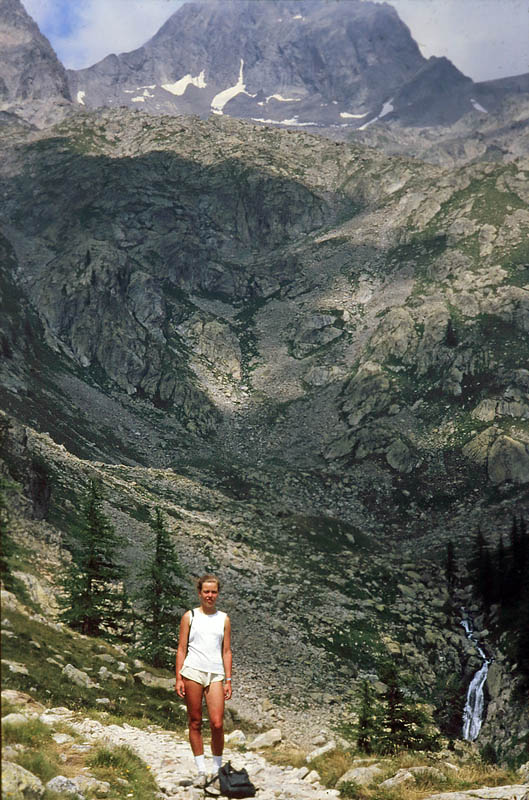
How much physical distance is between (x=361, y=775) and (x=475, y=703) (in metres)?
30.7

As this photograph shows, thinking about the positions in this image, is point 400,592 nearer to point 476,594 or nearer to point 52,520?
point 476,594

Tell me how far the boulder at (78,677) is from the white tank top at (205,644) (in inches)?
404

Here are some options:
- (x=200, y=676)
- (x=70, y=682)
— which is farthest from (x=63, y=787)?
(x=70, y=682)

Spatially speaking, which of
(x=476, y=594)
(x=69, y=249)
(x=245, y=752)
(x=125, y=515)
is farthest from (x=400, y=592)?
(x=69, y=249)

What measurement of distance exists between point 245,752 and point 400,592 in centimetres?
3549

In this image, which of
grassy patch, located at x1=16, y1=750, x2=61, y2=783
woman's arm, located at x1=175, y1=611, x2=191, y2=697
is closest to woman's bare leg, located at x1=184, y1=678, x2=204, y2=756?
woman's arm, located at x1=175, y1=611, x2=191, y2=697

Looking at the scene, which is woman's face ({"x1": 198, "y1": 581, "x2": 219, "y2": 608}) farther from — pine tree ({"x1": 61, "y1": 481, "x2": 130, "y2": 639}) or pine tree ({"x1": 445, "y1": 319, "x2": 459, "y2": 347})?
pine tree ({"x1": 445, "y1": 319, "x2": 459, "y2": 347})

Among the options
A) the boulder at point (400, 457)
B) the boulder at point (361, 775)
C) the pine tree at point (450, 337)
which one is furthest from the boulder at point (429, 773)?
the pine tree at point (450, 337)

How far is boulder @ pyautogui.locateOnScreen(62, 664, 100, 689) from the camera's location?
18156 millimetres

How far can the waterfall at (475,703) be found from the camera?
35.8 meters

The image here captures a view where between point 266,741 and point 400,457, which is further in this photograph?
point 400,457

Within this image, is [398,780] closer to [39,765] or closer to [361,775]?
[361,775]

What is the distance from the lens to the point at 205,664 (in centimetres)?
1011

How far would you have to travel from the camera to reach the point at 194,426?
9056cm
